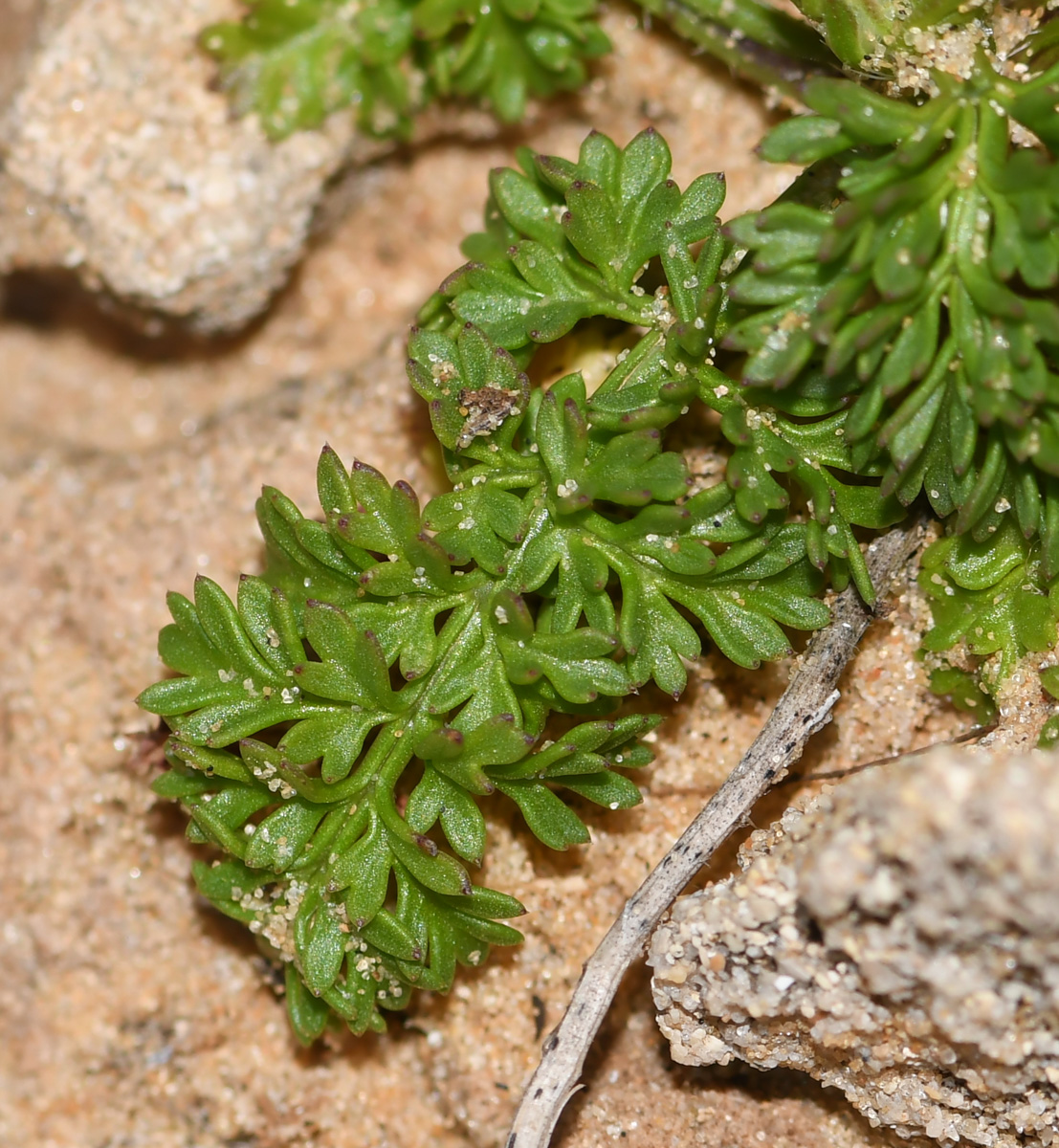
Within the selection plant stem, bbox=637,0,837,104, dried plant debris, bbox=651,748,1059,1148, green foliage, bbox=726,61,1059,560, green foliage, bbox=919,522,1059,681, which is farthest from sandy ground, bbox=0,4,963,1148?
green foliage, bbox=726,61,1059,560

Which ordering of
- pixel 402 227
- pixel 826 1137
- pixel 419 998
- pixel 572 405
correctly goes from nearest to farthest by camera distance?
pixel 572 405, pixel 826 1137, pixel 419 998, pixel 402 227

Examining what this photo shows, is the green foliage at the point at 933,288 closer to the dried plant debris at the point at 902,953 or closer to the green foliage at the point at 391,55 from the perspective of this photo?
the dried plant debris at the point at 902,953

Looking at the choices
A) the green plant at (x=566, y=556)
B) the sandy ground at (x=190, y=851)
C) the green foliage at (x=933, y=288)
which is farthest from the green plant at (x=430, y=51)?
the green foliage at (x=933, y=288)

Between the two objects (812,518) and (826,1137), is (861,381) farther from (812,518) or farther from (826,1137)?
(826,1137)

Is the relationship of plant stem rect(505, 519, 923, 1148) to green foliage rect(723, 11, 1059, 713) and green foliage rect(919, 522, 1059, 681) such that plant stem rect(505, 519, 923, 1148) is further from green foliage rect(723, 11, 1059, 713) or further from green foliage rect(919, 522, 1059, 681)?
green foliage rect(723, 11, 1059, 713)

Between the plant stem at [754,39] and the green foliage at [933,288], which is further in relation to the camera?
the plant stem at [754,39]

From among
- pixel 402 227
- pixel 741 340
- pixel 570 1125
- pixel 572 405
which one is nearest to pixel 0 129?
pixel 402 227
